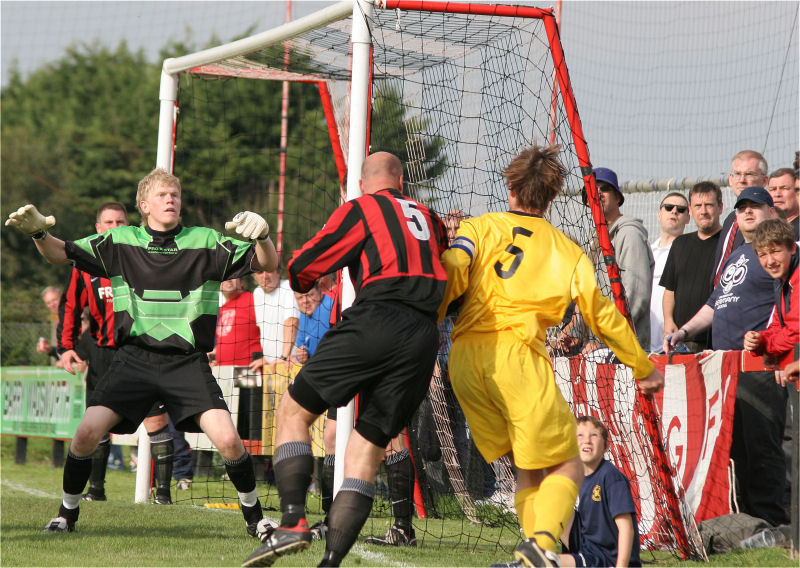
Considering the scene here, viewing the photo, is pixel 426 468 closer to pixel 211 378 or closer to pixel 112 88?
pixel 211 378

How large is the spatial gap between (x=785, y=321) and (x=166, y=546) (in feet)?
12.7

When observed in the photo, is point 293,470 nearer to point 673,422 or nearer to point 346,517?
point 346,517

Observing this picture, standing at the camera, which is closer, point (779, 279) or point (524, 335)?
point (524, 335)

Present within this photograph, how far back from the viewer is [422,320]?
13.7 ft

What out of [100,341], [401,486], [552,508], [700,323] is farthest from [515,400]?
[100,341]

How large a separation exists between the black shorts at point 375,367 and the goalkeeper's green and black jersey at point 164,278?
164 centimetres

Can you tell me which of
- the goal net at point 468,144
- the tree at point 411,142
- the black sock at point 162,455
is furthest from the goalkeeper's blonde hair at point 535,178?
the black sock at point 162,455

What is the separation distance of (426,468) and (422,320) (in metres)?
3.91

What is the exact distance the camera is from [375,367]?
4.06 meters

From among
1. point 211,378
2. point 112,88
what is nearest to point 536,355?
point 211,378

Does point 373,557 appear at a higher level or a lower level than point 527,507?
lower

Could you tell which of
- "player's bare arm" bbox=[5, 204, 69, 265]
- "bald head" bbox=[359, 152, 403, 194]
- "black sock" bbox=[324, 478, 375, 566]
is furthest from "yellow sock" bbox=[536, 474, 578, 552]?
"player's bare arm" bbox=[5, 204, 69, 265]

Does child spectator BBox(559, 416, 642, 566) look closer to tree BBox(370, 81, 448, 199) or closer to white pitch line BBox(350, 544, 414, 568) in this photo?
white pitch line BBox(350, 544, 414, 568)

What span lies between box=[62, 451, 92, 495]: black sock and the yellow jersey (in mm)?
2716
